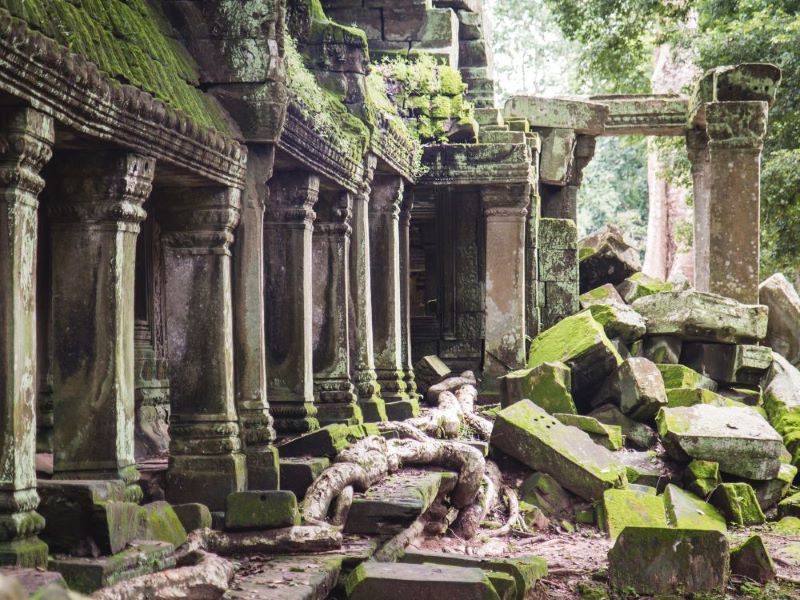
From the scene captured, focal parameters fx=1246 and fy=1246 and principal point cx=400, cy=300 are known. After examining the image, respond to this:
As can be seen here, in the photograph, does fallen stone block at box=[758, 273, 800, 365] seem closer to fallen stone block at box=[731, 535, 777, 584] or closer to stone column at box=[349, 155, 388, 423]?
stone column at box=[349, 155, 388, 423]

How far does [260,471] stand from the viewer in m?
7.58

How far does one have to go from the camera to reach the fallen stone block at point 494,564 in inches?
258

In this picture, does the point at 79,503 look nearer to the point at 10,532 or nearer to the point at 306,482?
the point at 10,532

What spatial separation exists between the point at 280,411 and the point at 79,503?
3.75m

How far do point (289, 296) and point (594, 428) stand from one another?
13.3ft

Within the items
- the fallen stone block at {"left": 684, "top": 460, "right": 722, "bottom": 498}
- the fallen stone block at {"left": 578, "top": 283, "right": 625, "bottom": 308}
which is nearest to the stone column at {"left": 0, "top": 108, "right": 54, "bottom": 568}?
the fallen stone block at {"left": 684, "top": 460, "right": 722, "bottom": 498}

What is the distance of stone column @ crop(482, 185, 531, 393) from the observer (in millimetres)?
14084

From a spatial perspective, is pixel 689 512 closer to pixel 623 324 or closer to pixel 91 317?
pixel 623 324

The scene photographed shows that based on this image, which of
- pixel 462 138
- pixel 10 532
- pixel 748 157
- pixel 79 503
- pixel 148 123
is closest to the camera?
pixel 10 532

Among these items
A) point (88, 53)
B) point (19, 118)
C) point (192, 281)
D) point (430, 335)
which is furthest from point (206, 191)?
point (430, 335)

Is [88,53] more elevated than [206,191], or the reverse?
[88,53]

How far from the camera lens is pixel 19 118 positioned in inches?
189

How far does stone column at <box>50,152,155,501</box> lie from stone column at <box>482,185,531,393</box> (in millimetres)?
8422

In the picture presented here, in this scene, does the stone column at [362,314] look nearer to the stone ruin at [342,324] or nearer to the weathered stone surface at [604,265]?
the stone ruin at [342,324]
